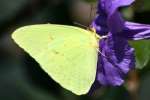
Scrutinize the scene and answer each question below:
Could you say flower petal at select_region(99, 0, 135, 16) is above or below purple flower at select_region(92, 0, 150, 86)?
above

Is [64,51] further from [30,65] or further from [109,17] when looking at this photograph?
[30,65]

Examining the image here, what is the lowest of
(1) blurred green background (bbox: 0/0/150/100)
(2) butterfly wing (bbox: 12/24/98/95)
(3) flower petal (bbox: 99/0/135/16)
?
(1) blurred green background (bbox: 0/0/150/100)

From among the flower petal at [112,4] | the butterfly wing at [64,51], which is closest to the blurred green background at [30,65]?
the butterfly wing at [64,51]

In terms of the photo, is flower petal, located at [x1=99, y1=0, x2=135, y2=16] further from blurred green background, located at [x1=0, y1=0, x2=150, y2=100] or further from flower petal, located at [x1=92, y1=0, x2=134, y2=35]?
blurred green background, located at [x1=0, y1=0, x2=150, y2=100]

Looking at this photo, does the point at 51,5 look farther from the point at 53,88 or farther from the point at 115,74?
the point at 115,74

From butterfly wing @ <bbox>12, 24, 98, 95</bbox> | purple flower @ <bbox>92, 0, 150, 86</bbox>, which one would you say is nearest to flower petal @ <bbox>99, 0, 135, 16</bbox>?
purple flower @ <bbox>92, 0, 150, 86</bbox>

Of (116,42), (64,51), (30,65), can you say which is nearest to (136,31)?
(116,42)

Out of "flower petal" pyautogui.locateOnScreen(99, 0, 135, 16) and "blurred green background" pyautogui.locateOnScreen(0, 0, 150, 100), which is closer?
"flower petal" pyautogui.locateOnScreen(99, 0, 135, 16)

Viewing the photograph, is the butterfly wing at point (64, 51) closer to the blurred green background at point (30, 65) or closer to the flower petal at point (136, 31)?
the flower petal at point (136, 31)

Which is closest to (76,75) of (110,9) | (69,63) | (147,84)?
(69,63)
